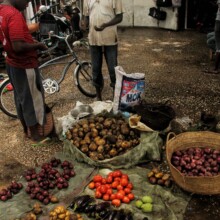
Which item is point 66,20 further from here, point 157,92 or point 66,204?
point 66,204

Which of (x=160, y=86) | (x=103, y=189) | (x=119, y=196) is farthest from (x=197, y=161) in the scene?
(x=160, y=86)

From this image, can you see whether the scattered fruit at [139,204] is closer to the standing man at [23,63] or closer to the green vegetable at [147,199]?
the green vegetable at [147,199]

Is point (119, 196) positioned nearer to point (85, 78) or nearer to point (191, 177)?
point (191, 177)

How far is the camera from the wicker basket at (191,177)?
3681 millimetres

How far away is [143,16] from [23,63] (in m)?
8.22

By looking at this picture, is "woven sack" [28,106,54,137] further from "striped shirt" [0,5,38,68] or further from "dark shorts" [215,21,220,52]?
"dark shorts" [215,21,220,52]

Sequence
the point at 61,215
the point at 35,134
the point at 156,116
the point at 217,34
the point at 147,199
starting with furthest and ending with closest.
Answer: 1. the point at 217,34
2. the point at 35,134
3. the point at 156,116
4. the point at 147,199
5. the point at 61,215

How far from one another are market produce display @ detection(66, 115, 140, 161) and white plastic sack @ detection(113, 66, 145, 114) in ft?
1.11

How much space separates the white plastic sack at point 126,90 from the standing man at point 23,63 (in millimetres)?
1206

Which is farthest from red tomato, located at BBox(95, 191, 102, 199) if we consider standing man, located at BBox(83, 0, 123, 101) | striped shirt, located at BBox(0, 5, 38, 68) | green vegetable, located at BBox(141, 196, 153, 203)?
standing man, located at BBox(83, 0, 123, 101)

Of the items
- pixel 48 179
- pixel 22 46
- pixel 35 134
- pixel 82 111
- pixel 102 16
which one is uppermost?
pixel 102 16

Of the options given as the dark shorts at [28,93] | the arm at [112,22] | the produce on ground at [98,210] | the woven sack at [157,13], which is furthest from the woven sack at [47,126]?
the woven sack at [157,13]

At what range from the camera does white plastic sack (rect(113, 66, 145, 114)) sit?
5.28 m

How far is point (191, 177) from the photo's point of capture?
12.1ft
